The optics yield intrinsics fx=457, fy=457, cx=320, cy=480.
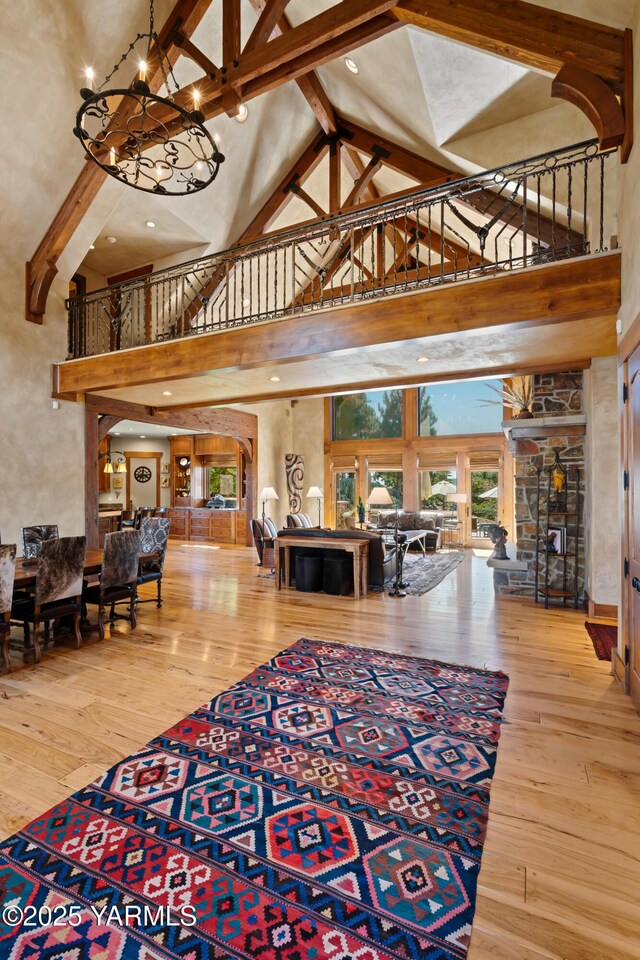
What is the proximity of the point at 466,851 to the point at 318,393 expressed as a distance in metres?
5.90

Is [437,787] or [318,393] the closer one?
[437,787]

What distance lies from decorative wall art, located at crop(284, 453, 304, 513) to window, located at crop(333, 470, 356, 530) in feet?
3.31

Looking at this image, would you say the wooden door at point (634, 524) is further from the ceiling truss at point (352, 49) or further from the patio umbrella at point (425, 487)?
the patio umbrella at point (425, 487)

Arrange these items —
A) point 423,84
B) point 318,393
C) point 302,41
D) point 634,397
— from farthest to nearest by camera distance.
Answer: point 318,393 → point 423,84 → point 302,41 → point 634,397

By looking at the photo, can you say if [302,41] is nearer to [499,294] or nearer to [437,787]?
[499,294]

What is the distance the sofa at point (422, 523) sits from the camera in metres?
→ 10.8

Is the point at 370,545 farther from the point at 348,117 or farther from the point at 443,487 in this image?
the point at 348,117

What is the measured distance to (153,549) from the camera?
5371mm

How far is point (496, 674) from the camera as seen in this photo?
3.56 metres

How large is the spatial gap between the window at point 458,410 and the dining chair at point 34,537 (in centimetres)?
866

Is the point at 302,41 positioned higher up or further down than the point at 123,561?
higher up

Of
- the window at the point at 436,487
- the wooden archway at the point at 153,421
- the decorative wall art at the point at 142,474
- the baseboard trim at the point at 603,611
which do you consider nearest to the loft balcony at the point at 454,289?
the wooden archway at the point at 153,421

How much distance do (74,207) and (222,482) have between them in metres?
8.08

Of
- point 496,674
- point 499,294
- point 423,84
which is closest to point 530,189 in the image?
point 423,84
